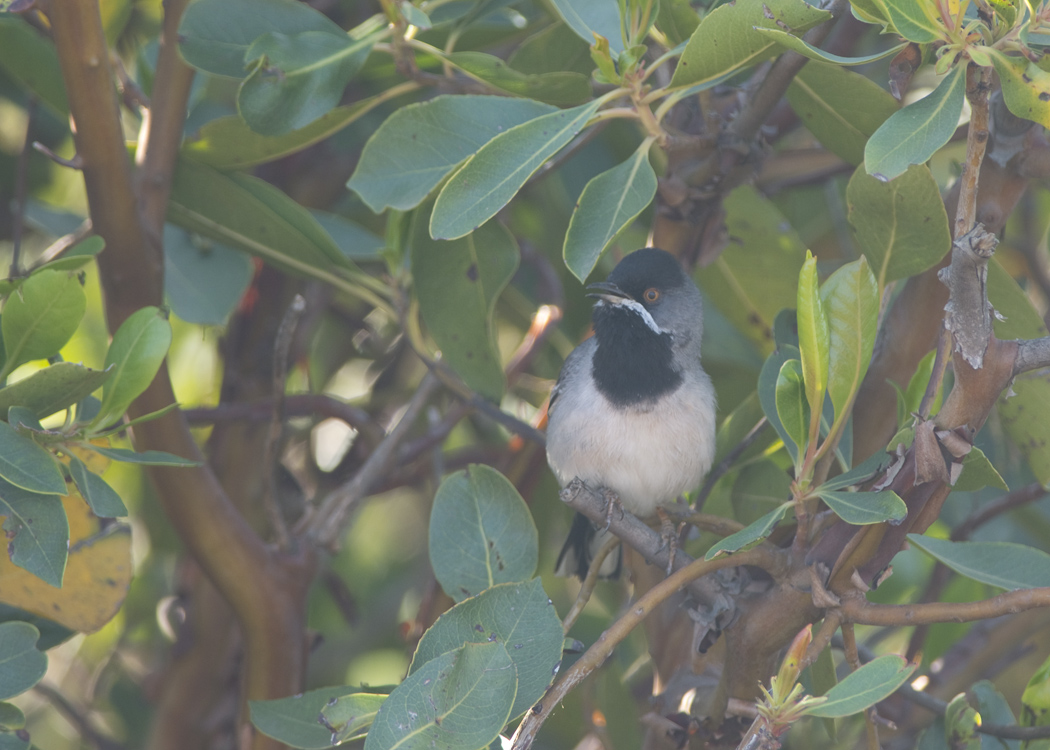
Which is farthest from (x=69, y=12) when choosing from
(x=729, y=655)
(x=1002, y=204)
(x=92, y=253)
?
(x=1002, y=204)

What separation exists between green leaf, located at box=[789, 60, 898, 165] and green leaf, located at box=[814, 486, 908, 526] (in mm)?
1206

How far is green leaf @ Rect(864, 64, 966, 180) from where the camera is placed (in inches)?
74.9

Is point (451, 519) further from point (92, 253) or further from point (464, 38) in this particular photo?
point (464, 38)

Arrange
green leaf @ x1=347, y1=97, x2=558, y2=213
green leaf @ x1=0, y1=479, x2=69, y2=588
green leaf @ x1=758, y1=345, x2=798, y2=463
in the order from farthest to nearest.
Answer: green leaf @ x1=347, y1=97, x2=558, y2=213 < green leaf @ x1=758, y1=345, x2=798, y2=463 < green leaf @ x1=0, y1=479, x2=69, y2=588

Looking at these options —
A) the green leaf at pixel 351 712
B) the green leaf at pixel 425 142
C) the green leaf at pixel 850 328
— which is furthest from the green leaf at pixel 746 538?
Result: the green leaf at pixel 425 142

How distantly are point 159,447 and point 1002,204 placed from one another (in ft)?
8.13

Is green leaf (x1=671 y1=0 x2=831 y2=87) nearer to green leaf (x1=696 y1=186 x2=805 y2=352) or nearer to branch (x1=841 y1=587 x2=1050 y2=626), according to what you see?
green leaf (x1=696 y1=186 x2=805 y2=352)

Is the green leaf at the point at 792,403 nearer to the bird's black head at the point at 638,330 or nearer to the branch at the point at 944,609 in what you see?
the branch at the point at 944,609

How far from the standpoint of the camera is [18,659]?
222 cm

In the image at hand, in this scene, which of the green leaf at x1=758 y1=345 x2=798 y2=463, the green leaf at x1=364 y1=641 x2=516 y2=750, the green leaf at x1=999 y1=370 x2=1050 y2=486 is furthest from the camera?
the green leaf at x1=999 y1=370 x2=1050 y2=486

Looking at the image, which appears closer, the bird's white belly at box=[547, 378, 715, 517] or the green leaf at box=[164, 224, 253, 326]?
the green leaf at box=[164, 224, 253, 326]

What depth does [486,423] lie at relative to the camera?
456 cm

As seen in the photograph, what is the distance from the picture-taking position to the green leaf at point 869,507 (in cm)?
186

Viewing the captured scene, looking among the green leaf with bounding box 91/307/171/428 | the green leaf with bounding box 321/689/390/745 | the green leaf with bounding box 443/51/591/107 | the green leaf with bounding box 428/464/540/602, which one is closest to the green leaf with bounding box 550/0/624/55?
the green leaf with bounding box 443/51/591/107
